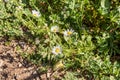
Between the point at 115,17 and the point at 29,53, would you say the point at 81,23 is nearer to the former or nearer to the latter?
the point at 115,17

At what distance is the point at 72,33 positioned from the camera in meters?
3.04

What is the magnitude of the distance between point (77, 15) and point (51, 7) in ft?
1.43

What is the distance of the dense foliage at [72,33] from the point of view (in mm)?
2896

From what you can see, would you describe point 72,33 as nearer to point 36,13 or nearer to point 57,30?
point 57,30

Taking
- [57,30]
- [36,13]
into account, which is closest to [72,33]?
[57,30]

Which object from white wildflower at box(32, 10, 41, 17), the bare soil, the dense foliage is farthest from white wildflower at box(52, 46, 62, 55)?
white wildflower at box(32, 10, 41, 17)

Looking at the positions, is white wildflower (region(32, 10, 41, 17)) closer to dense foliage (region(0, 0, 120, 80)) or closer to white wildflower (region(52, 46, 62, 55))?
dense foliage (region(0, 0, 120, 80))

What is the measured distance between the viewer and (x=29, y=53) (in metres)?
3.12

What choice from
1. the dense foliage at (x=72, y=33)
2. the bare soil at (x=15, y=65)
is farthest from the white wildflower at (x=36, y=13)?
the bare soil at (x=15, y=65)

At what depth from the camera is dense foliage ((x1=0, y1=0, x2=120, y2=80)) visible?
2.90m

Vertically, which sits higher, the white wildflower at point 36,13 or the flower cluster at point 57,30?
the white wildflower at point 36,13

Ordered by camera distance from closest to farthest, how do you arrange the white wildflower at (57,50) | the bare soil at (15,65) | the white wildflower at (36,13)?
1. the white wildflower at (57,50)
2. the bare soil at (15,65)
3. the white wildflower at (36,13)

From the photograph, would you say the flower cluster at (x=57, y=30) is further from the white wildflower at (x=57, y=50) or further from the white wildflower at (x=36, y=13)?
the white wildflower at (x=36, y=13)

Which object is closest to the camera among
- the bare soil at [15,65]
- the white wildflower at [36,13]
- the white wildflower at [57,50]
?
the white wildflower at [57,50]
